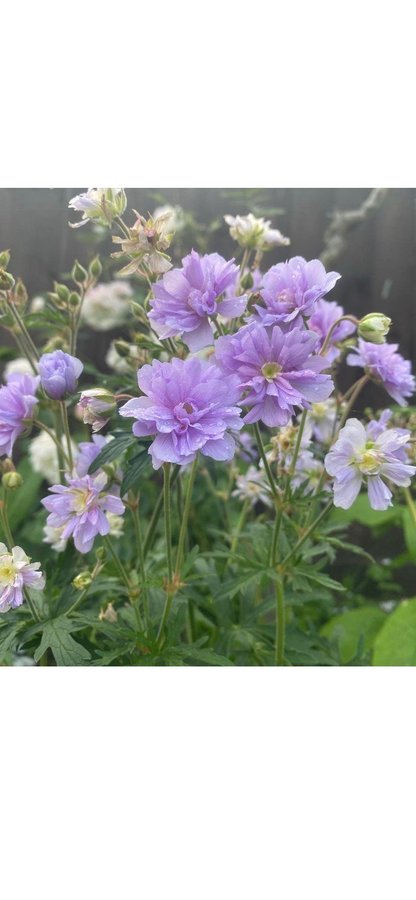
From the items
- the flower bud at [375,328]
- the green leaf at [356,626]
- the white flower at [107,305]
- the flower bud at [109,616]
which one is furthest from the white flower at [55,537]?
the white flower at [107,305]

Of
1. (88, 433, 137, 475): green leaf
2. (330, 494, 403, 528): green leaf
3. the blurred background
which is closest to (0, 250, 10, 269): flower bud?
(88, 433, 137, 475): green leaf

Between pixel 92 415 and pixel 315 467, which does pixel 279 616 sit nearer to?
pixel 315 467

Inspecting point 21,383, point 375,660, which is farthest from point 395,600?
point 21,383

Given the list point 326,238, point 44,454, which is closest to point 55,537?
point 44,454

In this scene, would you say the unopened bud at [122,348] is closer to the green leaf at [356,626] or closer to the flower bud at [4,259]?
the flower bud at [4,259]

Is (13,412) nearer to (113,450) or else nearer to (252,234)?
(113,450)

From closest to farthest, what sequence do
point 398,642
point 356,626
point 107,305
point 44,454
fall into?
point 398,642
point 356,626
point 44,454
point 107,305

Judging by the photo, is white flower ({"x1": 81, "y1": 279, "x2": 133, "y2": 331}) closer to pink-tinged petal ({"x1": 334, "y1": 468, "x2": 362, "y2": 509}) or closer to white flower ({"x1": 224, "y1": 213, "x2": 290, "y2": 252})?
white flower ({"x1": 224, "y1": 213, "x2": 290, "y2": 252})
